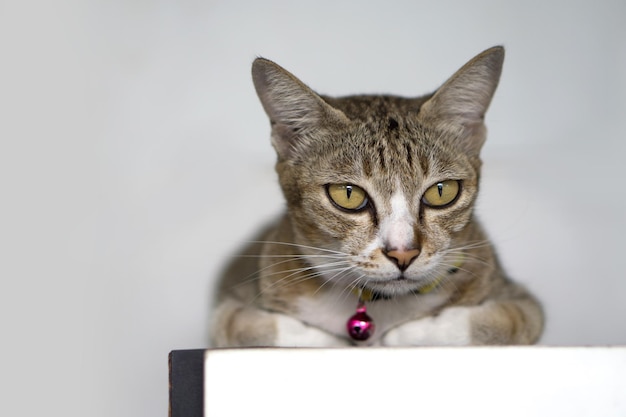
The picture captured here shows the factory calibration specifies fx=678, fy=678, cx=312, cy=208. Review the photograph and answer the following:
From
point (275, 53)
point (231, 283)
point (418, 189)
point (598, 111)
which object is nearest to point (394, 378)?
point (418, 189)

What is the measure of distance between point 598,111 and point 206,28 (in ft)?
4.12

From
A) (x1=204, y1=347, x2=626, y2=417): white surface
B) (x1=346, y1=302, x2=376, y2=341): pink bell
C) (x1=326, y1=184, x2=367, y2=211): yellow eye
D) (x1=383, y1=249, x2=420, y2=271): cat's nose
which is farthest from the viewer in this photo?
(x1=346, y1=302, x2=376, y2=341): pink bell

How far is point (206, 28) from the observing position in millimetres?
2094

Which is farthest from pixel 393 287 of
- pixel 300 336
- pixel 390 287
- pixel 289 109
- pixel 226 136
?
pixel 226 136

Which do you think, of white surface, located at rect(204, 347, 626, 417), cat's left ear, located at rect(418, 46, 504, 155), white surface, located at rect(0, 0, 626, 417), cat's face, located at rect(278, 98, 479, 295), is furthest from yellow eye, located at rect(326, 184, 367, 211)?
white surface, located at rect(0, 0, 626, 417)

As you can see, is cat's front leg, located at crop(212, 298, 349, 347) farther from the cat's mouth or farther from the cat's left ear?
the cat's left ear

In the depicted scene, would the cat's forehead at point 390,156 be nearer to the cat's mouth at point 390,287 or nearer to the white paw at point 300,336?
the cat's mouth at point 390,287

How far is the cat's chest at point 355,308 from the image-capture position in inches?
61.9

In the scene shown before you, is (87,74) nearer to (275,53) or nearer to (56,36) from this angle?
(56,36)

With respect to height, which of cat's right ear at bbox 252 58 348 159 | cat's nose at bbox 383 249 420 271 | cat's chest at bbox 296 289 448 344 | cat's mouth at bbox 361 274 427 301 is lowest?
cat's chest at bbox 296 289 448 344

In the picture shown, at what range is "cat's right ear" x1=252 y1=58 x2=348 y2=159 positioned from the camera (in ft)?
4.75

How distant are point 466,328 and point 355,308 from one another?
26 cm

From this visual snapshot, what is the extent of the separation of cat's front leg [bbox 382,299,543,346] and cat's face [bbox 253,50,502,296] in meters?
0.10

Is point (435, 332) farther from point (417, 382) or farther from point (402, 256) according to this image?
point (417, 382)
